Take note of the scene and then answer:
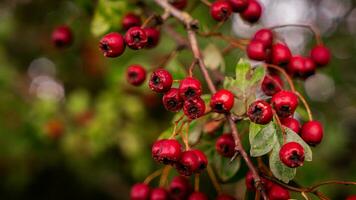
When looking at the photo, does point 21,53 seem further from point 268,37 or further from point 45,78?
point 268,37

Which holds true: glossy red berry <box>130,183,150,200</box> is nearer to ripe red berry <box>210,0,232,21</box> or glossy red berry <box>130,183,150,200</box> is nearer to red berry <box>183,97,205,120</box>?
red berry <box>183,97,205,120</box>

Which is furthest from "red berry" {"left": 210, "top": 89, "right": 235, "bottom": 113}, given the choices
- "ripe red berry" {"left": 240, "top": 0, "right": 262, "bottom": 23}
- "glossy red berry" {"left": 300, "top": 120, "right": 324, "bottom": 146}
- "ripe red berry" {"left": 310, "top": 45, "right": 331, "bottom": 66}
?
"ripe red berry" {"left": 310, "top": 45, "right": 331, "bottom": 66}

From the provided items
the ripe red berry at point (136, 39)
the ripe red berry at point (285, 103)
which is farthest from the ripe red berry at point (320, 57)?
the ripe red berry at point (136, 39)

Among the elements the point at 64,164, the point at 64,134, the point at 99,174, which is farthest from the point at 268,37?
the point at 64,164

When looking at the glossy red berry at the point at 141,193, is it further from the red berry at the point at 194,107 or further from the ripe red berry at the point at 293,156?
the ripe red berry at the point at 293,156

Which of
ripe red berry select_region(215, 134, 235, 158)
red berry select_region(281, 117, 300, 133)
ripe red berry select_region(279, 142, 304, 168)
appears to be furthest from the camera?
ripe red berry select_region(215, 134, 235, 158)

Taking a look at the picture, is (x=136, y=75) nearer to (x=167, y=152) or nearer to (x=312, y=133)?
(x=167, y=152)

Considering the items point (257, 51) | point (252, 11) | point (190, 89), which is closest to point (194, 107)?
point (190, 89)
